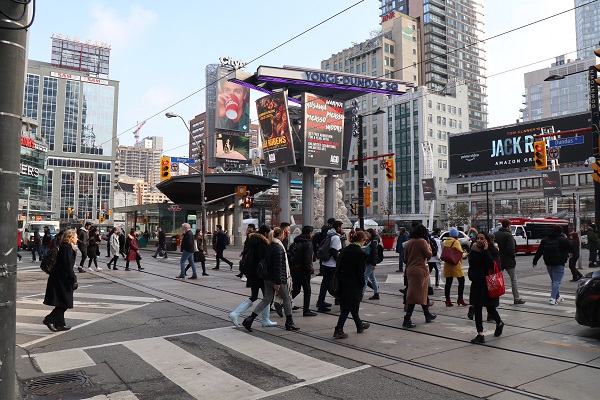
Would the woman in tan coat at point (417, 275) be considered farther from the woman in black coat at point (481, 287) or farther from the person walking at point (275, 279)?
the person walking at point (275, 279)

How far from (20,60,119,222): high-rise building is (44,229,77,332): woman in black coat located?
132925 mm

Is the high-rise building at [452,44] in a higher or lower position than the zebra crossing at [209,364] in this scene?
higher

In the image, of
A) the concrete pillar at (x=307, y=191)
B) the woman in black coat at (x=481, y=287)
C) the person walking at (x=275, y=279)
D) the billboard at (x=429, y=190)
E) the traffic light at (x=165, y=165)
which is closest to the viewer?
the woman in black coat at (x=481, y=287)

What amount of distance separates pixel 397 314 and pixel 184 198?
42.5 meters

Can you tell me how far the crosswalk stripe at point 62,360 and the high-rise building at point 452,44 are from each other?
114841mm

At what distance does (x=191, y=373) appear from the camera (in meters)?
5.80

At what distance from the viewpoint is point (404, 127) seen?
4097 inches

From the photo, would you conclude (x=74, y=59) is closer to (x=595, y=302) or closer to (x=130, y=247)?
(x=130, y=247)

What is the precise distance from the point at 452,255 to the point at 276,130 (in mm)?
29784

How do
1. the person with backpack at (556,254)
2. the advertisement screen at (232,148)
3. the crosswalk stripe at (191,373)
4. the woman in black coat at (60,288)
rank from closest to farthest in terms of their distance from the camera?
the crosswalk stripe at (191,373) < the woman in black coat at (60,288) < the person with backpack at (556,254) < the advertisement screen at (232,148)

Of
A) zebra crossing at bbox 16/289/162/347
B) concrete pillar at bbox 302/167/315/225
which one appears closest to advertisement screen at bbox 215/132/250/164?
concrete pillar at bbox 302/167/315/225

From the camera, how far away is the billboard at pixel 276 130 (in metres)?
38.2

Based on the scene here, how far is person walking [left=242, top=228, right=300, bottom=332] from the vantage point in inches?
315

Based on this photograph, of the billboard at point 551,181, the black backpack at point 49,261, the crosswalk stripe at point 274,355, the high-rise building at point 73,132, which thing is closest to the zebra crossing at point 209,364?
the crosswalk stripe at point 274,355
